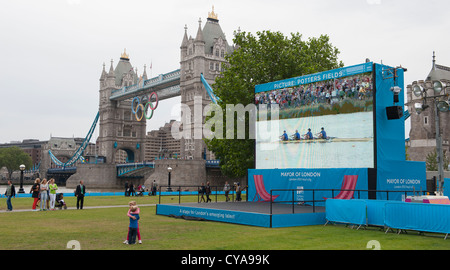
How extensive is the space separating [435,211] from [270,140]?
1353cm

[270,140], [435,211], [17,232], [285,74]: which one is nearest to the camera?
[435,211]

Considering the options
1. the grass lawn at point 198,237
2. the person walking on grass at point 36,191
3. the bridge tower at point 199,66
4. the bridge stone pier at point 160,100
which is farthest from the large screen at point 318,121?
the bridge tower at point 199,66

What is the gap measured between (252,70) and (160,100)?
72.1m

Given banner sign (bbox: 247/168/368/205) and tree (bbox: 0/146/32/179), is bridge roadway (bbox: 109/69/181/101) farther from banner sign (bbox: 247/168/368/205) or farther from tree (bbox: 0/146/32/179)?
tree (bbox: 0/146/32/179)

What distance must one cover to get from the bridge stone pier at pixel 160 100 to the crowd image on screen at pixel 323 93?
26.8 meters

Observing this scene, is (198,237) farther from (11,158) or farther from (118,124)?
(11,158)

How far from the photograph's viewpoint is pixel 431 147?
297 ft

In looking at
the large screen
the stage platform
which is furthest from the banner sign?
the stage platform

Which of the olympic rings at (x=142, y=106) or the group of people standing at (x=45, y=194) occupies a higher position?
the olympic rings at (x=142, y=106)

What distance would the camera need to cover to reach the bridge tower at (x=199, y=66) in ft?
287

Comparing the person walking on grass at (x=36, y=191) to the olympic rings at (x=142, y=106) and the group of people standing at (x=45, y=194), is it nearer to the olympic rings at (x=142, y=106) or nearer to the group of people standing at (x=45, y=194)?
the group of people standing at (x=45, y=194)

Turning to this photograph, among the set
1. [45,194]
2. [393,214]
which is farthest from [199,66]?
[393,214]
